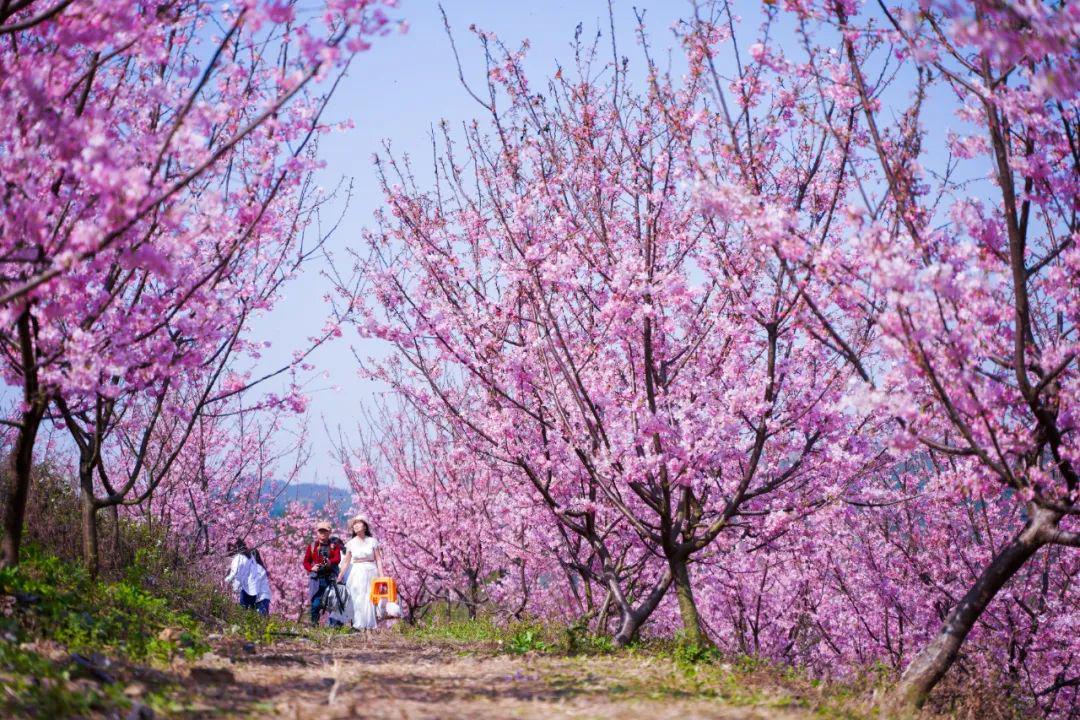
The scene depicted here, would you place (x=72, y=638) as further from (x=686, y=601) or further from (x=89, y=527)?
(x=686, y=601)

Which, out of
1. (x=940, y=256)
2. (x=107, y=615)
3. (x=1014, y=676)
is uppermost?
(x=940, y=256)

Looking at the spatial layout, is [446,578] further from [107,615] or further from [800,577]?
[107,615]

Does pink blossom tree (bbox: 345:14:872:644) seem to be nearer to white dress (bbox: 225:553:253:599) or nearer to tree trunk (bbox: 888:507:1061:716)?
tree trunk (bbox: 888:507:1061:716)

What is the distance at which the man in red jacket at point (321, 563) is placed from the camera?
14.4 m

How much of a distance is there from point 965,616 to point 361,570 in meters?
8.91

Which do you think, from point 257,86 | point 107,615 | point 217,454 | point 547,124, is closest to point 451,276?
point 547,124

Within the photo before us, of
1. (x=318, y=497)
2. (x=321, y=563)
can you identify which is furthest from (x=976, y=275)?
(x=318, y=497)

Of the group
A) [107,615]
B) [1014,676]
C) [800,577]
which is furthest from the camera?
[800,577]

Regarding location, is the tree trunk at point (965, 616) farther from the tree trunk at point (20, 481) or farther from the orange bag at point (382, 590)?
the tree trunk at point (20, 481)

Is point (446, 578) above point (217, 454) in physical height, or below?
below

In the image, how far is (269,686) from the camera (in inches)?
224

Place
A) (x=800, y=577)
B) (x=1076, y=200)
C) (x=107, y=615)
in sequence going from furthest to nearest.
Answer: (x=800, y=577) < (x=107, y=615) < (x=1076, y=200)

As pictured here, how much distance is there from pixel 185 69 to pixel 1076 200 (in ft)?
20.9

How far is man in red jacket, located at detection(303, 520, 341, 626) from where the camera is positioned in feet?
47.1
